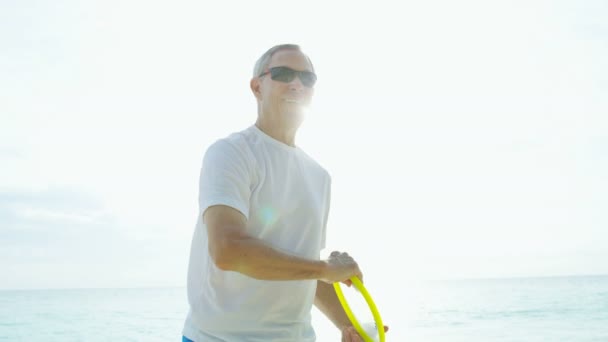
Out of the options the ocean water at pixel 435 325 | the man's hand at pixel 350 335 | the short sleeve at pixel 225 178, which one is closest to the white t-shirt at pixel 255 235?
the short sleeve at pixel 225 178

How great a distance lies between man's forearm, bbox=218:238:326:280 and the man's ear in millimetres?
841

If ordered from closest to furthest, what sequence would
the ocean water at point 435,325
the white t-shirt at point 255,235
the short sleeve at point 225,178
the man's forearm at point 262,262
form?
the man's forearm at point 262,262 < the short sleeve at point 225,178 < the white t-shirt at point 255,235 < the ocean water at point 435,325

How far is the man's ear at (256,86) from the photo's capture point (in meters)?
2.74

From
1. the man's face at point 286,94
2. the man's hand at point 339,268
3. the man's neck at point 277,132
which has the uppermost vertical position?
the man's face at point 286,94

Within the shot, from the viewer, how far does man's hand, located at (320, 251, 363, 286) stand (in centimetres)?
227

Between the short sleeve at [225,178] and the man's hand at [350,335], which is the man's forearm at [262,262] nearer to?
the short sleeve at [225,178]

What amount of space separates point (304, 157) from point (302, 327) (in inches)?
28.1

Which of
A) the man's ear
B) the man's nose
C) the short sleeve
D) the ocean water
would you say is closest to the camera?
the short sleeve

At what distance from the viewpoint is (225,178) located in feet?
7.34

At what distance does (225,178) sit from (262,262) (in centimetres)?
34

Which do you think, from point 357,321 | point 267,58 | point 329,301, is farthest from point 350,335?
point 267,58

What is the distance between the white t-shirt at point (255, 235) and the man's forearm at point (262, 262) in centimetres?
13

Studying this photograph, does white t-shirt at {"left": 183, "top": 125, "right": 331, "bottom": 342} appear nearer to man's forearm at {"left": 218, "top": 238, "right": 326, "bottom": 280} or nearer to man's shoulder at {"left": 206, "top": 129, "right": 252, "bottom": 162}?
man's shoulder at {"left": 206, "top": 129, "right": 252, "bottom": 162}

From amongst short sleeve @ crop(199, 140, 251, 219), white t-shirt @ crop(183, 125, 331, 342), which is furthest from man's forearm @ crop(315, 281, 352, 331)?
short sleeve @ crop(199, 140, 251, 219)
